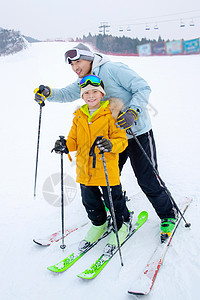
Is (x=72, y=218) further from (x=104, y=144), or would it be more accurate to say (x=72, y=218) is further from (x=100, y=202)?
(x=104, y=144)

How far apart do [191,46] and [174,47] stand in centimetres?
210

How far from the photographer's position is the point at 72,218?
3.25m

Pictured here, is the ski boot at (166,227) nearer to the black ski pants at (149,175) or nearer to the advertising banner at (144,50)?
the black ski pants at (149,175)

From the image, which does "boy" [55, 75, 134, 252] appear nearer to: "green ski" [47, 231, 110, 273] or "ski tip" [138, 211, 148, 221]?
"green ski" [47, 231, 110, 273]

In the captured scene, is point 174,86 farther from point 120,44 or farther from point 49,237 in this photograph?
point 120,44

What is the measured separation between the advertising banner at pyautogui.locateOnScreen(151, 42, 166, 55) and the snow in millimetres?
19271

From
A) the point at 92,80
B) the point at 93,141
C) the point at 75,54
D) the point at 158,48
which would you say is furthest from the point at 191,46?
the point at 93,141

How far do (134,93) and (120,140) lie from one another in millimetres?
517

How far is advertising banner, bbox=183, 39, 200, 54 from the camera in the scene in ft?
81.4

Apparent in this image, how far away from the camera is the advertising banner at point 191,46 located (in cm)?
2480

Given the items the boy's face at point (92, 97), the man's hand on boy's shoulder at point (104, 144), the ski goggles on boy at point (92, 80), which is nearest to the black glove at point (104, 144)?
the man's hand on boy's shoulder at point (104, 144)

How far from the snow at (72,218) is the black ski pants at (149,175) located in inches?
12.5

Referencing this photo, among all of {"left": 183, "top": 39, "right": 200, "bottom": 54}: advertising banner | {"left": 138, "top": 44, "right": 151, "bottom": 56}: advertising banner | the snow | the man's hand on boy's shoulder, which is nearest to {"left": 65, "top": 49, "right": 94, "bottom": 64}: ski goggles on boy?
the man's hand on boy's shoulder

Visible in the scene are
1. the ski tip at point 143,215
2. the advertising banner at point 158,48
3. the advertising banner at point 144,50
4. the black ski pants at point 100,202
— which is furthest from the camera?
the advertising banner at point 144,50
